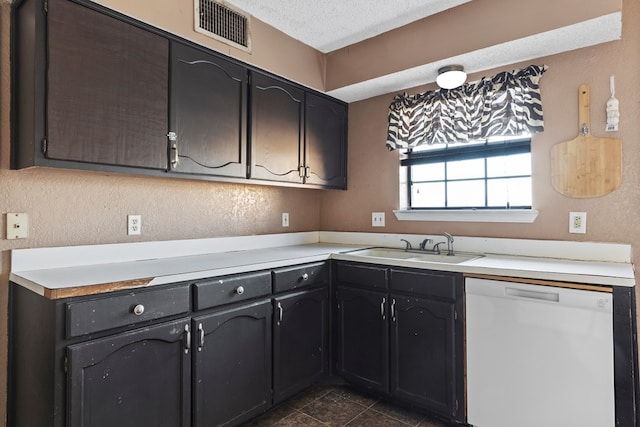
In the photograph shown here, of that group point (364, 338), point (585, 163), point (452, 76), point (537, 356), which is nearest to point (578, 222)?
point (585, 163)

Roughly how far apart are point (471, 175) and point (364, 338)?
1352mm

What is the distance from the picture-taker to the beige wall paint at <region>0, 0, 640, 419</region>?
1702 mm

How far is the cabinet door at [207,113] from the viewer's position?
75.9 inches

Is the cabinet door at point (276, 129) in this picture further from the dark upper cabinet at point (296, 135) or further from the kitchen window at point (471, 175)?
the kitchen window at point (471, 175)

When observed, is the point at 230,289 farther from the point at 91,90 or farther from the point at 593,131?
the point at 593,131

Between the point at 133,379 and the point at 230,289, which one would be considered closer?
the point at 133,379

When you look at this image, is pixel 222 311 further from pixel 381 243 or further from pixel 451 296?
pixel 381 243

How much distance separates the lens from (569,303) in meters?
1.60

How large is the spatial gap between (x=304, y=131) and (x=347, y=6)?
86 centimetres

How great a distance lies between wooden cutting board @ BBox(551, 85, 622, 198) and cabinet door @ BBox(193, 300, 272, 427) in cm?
185

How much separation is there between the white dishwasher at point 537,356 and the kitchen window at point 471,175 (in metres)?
0.83

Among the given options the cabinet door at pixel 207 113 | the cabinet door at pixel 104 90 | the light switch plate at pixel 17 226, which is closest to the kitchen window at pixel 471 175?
the cabinet door at pixel 207 113

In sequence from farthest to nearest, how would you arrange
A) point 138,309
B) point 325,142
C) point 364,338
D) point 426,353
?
point 325,142, point 364,338, point 426,353, point 138,309

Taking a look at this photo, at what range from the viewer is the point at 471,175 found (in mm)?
2568
